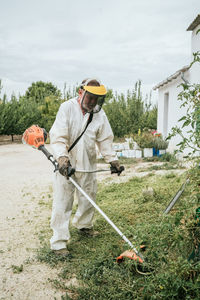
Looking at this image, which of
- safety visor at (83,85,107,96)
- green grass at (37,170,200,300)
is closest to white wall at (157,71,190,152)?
green grass at (37,170,200,300)

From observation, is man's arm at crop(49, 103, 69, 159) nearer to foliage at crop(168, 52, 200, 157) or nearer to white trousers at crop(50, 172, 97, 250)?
white trousers at crop(50, 172, 97, 250)

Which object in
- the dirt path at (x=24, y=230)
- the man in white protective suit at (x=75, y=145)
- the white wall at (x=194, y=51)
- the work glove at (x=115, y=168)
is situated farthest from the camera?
the white wall at (x=194, y=51)

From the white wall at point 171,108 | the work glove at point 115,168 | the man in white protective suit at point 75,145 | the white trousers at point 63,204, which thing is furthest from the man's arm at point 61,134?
the white wall at point 171,108

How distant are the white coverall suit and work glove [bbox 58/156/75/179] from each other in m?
0.08

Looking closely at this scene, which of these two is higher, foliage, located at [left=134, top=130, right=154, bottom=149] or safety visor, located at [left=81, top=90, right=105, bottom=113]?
safety visor, located at [left=81, top=90, right=105, bottom=113]

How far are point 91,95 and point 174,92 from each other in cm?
771

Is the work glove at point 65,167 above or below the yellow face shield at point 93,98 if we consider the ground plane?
below

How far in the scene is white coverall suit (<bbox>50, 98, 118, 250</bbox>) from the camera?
131 inches

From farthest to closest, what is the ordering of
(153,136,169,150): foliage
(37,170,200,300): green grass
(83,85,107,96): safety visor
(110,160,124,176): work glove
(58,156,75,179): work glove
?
(153,136,169,150): foliage
(110,160,124,176): work glove
(83,85,107,96): safety visor
(58,156,75,179): work glove
(37,170,200,300): green grass

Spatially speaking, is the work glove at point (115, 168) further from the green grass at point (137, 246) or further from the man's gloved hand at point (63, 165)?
the man's gloved hand at point (63, 165)

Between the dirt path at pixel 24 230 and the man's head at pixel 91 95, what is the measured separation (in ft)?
5.67

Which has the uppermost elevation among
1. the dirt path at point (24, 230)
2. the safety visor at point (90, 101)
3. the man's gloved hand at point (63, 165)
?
the safety visor at point (90, 101)

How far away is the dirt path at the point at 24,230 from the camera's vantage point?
280 cm

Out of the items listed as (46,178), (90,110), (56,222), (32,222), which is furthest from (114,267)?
(46,178)
